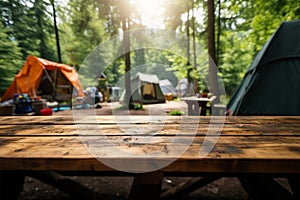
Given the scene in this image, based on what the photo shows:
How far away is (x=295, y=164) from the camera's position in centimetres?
51

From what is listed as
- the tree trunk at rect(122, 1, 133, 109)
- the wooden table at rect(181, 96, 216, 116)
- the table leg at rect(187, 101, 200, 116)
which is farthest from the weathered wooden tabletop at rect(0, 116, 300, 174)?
the tree trunk at rect(122, 1, 133, 109)

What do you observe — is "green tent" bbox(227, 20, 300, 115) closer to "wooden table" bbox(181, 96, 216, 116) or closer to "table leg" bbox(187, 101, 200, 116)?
"wooden table" bbox(181, 96, 216, 116)

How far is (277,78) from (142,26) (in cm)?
512

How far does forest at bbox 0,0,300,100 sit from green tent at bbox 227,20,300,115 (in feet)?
6.18

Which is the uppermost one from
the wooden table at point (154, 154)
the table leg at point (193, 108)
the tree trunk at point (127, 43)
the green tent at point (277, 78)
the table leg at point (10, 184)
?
the tree trunk at point (127, 43)

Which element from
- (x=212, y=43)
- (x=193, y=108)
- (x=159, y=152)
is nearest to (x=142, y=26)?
(x=212, y=43)

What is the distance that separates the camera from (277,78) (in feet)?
8.25

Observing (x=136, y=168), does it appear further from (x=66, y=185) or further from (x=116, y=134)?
(x=66, y=185)

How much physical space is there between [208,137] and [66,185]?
111cm

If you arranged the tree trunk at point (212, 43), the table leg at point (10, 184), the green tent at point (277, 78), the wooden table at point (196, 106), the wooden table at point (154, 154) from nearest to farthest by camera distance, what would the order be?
1. the wooden table at point (154, 154)
2. the table leg at point (10, 184)
3. the green tent at point (277, 78)
4. the wooden table at point (196, 106)
5. the tree trunk at point (212, 43)

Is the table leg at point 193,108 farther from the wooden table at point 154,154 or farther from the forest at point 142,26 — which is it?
the wooden table at point 154,154

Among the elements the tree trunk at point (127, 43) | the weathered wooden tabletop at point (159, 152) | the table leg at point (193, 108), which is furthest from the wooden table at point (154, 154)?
the tree trunk at point (127, 43)

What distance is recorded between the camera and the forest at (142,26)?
4.20 meters

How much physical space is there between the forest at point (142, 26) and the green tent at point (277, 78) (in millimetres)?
1883
